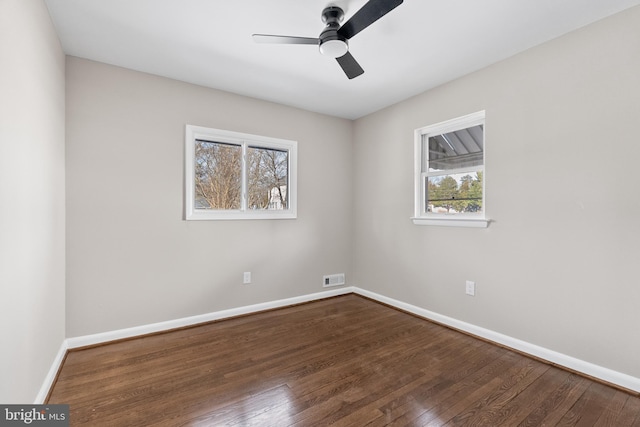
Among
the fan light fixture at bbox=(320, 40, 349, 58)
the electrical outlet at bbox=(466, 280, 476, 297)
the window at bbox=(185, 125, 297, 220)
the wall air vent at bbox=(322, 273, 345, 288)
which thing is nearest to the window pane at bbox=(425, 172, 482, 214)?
the electrical outlet at bbox=(466, 280, 476, 297)

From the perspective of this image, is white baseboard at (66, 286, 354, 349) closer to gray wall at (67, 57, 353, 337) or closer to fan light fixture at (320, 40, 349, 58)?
gray wall at (67, 57, 353, 337)

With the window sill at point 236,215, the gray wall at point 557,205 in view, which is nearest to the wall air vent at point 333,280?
the window sill at point 236,215

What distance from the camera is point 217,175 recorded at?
3.21 metres

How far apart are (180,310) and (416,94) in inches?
133

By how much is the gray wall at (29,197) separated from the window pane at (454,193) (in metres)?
3.28

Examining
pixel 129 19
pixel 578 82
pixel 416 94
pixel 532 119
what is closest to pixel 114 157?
pixel 129 19

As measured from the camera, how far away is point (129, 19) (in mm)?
2055

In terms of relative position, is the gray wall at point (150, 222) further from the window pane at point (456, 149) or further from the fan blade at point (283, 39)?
the window pane at point (456, 149)

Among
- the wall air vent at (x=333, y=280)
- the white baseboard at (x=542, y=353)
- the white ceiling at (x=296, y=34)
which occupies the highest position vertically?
the white ceiling at (x=296, y=34)

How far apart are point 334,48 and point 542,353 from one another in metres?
2.75

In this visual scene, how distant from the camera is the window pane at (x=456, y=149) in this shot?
9.39 ft

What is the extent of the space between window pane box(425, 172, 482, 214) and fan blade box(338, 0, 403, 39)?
5.92 ft

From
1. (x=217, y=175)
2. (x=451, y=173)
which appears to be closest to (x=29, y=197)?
(x=217, y=175)

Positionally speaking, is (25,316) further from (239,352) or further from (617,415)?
(617,415)
